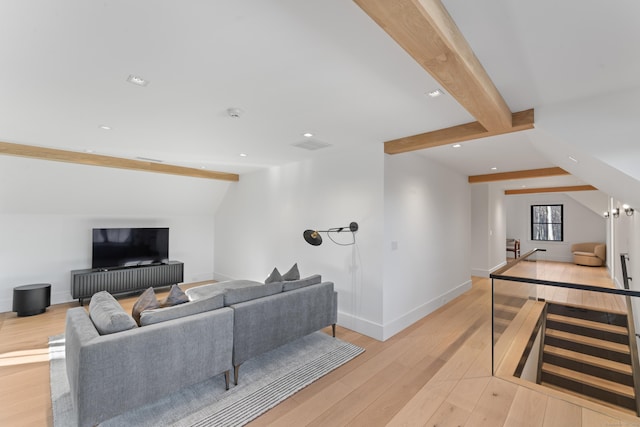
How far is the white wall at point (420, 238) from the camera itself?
13.1 feet

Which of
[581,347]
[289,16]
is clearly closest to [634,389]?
[581,347]

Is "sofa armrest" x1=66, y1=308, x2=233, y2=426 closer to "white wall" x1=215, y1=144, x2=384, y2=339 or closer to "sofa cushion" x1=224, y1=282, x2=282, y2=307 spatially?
"sofa cushion" x1=224, y1=282, x2=282, y2=307

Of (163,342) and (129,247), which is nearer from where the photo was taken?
(163,342)

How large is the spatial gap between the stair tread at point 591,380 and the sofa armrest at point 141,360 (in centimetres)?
489

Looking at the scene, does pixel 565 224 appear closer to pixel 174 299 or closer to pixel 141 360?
pixel 174 299

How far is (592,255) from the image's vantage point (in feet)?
29.6

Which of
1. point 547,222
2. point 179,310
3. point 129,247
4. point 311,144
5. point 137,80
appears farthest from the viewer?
point 547,222

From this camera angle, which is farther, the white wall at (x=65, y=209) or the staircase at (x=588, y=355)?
the white wall at (x=65, y=209)

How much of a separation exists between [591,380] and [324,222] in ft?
14.6

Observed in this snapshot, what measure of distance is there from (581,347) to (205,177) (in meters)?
7.26

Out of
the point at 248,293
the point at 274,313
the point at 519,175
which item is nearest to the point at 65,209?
the point at 248,293

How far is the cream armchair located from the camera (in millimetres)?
8992

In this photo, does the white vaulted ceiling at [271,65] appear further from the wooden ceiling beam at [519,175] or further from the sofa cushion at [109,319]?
the wooden ceiling beam at [519,175]

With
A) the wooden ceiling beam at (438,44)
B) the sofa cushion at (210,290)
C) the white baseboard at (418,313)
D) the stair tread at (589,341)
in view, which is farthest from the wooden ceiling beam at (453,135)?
the stair tread at (589,341)
